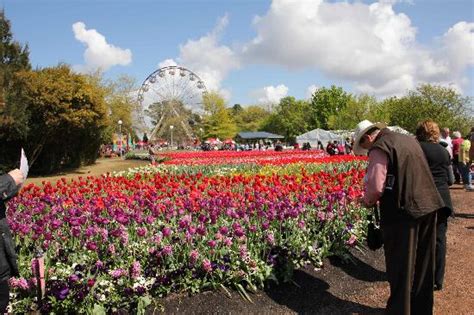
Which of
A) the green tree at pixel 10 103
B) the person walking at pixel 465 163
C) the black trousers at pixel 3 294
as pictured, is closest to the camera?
the black trousers at pixel 3 294

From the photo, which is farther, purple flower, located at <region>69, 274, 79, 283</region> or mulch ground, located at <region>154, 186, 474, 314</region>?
mulch ground, located at <region>154, 186, 474, 314</region>

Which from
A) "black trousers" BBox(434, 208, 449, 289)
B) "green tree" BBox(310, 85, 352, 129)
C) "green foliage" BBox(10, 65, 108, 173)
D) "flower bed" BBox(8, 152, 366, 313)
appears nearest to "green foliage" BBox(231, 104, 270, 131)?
Result: "green tree" BBox(310, 85, 352, 129)

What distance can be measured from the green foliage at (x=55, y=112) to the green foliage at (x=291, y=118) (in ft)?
206

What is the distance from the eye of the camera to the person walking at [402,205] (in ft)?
12.3

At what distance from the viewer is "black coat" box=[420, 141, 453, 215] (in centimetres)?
523

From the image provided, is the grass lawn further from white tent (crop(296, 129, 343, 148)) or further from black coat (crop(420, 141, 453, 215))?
white tent (crop(296, 129, 343, 148))

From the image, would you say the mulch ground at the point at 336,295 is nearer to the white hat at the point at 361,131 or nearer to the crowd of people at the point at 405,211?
the crowd of people at the point at 405,211

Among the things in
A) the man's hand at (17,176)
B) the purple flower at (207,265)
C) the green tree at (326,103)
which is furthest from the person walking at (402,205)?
the green tree at (326,103)

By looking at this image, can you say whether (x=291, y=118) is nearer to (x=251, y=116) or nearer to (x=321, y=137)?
(x=251, y=116)

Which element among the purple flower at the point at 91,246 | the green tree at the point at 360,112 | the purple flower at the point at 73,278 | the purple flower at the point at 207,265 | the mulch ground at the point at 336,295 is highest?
the green tree at the point at 360,112

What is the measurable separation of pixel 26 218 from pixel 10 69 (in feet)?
62.4

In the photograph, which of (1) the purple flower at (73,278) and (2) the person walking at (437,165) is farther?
(2) the person walking at (437,165)

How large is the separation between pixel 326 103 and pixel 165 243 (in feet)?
258

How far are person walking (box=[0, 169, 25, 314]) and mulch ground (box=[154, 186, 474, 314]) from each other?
1362 mm
